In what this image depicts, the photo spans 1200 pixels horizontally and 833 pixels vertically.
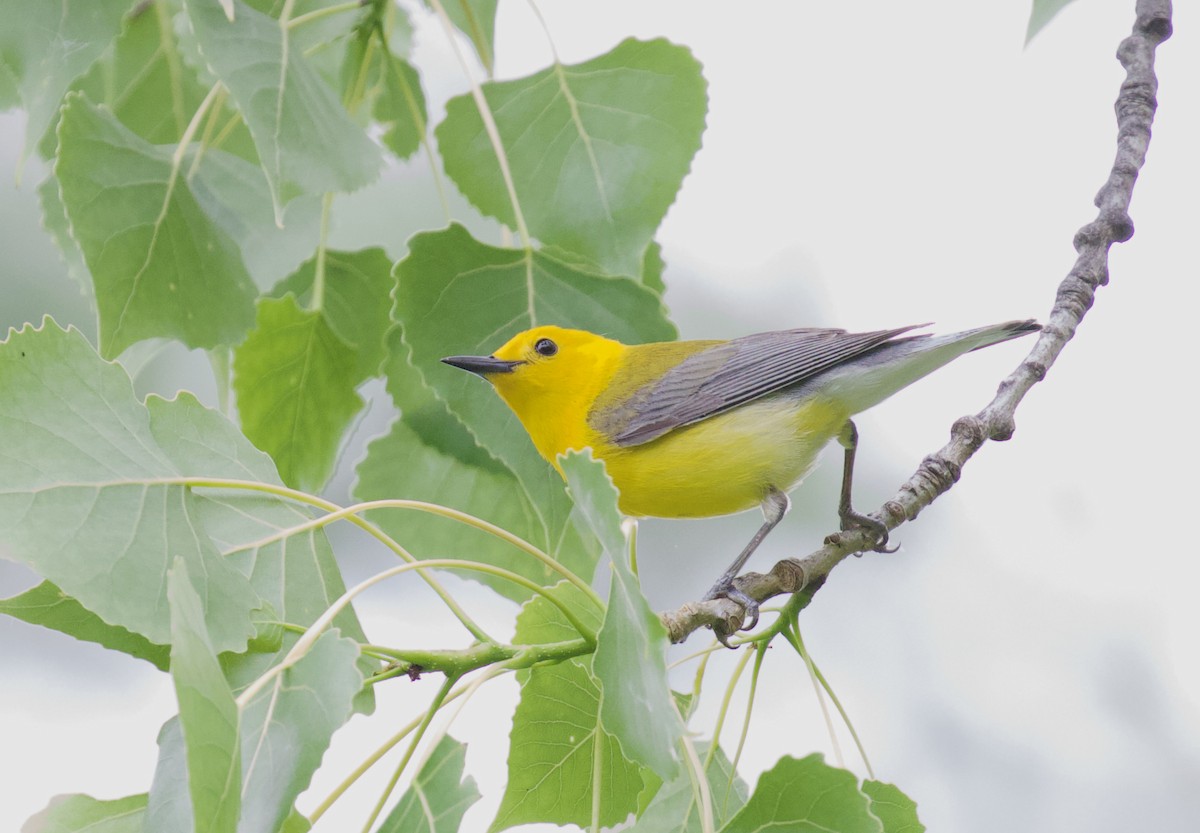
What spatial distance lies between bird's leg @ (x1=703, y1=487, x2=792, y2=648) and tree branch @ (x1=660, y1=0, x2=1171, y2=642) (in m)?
0.01

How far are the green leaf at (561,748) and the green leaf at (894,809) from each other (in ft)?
0.79

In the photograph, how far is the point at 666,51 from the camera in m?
1.56

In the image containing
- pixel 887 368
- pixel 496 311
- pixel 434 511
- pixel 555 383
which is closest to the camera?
pixel 434 511

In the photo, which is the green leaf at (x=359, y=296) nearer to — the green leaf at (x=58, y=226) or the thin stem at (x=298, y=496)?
the green leaf at (x=58, y=226)

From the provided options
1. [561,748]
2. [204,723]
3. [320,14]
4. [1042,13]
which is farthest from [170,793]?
[1042,13]

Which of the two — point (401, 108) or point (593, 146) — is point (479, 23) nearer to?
point (401, 108)

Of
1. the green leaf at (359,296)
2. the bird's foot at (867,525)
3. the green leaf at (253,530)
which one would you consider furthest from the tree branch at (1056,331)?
the green leaf at (359,296)

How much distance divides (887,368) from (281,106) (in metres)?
0.94

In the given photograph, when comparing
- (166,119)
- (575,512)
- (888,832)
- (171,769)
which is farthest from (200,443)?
(166,119)

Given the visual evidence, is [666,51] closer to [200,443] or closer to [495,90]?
[495,90]

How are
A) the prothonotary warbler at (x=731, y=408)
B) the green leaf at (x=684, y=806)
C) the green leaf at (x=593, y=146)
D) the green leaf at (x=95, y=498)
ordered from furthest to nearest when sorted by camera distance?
the prothonotary warbler at (x=731, y=408) → the green leaf at (x=593, y=146) → the green leaf at (x=684, y=806) → the green leaf at (x=95, y=498)

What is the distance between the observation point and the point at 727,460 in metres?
1.81

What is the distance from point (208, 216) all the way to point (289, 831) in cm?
78

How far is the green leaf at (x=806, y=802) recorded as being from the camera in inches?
40.1
